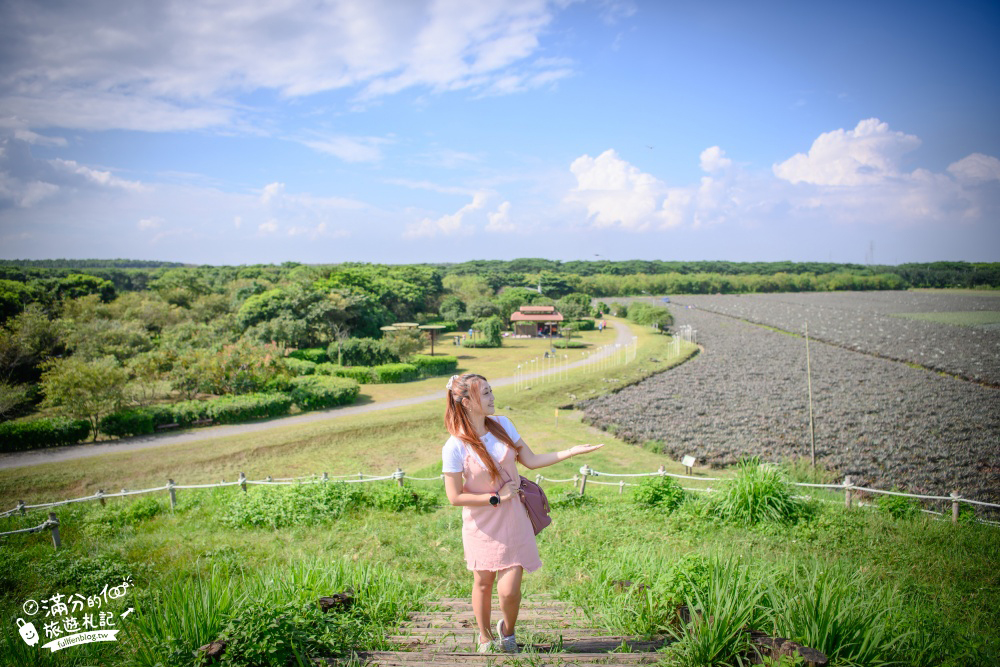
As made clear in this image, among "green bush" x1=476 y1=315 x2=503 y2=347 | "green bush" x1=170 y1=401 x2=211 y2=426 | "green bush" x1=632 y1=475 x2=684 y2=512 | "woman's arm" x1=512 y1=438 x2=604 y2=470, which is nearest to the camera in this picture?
"woman's arm" x1=512 y1=438 x2=604 y2=470

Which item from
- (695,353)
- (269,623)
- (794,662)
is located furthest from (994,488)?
(695,353)

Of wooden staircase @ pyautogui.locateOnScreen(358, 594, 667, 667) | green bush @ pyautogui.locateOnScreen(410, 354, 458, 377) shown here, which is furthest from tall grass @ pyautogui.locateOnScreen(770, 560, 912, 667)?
green bush @ pyautogui.locateOnScreen(410, 354, 458, 377)

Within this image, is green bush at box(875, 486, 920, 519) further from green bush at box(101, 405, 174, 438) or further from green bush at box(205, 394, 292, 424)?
green bush at box(101, 405, 174, 438)

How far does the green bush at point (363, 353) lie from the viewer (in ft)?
92.2

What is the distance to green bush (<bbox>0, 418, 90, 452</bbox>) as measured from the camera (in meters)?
14.1

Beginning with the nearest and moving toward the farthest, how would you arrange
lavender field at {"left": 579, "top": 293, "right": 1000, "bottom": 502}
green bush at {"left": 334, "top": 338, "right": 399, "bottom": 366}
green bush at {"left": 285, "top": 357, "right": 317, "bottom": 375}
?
lavender field at {"left": 579, "top": 293, "right": 1000, "bottom": 502}, green bush at {"left": 285, "top": 357, "right": 317, "bottom": 375}, green bush at {"left": 334, "top": 338, "right": 399, "bottom": 366}

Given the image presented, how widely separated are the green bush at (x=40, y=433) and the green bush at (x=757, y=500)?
1779 cm

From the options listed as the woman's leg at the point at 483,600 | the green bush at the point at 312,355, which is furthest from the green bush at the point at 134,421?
the woman's leg at the point at 483,600

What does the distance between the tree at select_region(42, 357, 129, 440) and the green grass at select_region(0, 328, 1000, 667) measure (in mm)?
3174

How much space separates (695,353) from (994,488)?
23.8 meters

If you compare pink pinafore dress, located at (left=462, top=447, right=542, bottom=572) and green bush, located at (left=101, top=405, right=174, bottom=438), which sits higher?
pink pinafore dress, located at (left=462, top=447, right=542, bottom=572)

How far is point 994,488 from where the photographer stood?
9.76 m

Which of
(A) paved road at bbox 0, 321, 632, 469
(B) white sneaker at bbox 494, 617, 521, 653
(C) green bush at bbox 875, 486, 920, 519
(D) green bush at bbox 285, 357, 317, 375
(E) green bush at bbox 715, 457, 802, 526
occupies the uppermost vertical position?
(B) white sneaker at bbox 494, 617, 521, 653

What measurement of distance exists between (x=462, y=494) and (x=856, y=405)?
18664mm
